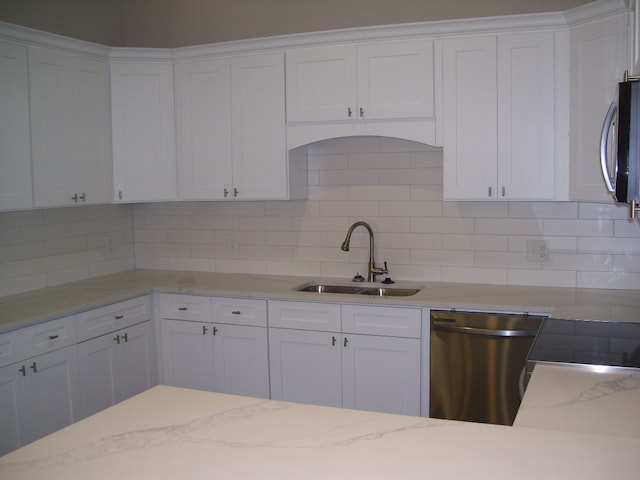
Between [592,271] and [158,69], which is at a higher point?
[158,69]

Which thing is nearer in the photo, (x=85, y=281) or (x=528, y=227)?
(x=528, y=227)

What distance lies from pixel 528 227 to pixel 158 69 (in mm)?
2546

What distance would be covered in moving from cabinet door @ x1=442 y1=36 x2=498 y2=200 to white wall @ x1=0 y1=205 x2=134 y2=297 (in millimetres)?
2431

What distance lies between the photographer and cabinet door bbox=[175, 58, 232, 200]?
13.6ft

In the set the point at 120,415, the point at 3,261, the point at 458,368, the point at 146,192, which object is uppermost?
the point at 146,192

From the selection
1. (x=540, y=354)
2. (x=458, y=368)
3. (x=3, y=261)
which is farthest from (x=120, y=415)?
(x=3, y=261)

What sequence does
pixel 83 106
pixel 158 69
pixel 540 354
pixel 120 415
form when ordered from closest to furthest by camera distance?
1. pixel 120 415
2. pixel 540 354
3. pixel 83 106
4. pixel 158 69

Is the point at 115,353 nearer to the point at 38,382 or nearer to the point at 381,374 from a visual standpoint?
the point at 38,382

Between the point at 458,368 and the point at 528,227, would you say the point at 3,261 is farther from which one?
→ the point at 528,227

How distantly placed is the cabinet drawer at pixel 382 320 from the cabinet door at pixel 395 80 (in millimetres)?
1109

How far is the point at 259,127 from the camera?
4070 mm

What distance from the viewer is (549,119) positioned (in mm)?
3484

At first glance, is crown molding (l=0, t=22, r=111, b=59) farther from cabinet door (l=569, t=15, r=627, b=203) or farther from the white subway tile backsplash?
cabinet door (l=569, t=15, r=627, b=203)

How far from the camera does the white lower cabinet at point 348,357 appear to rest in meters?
3.56
